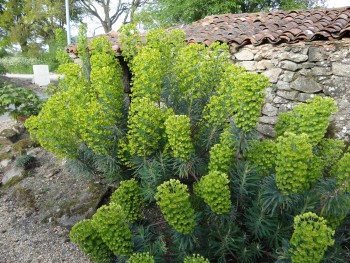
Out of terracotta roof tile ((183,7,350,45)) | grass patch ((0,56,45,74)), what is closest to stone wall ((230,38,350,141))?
terracotta roof tile ((183,7,350,45))

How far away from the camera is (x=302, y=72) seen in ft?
14.5

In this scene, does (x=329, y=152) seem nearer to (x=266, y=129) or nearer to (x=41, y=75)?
(x=266, y=129)

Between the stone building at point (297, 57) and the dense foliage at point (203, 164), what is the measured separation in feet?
4.74

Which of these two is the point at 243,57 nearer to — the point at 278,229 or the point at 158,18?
the point at 278,229

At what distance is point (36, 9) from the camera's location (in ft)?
65.6

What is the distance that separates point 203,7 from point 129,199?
939 cm

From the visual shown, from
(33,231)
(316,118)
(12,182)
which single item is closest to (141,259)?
(316,118)

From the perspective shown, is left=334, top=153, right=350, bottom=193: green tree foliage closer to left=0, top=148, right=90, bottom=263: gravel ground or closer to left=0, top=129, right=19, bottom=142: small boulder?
left=0, top=148, right=90, bottom=263: gravel ground

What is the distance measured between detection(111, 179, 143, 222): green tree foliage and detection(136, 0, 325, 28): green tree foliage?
8.83m

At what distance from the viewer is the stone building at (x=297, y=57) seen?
416cm

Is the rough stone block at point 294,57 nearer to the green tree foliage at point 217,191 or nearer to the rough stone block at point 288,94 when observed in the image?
the rough stone block at point 288,94

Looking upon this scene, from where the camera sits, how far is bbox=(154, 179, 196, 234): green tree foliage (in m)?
2.34

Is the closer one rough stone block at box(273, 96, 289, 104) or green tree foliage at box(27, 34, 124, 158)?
green tree foliage at box(27, 34, 124, 158)

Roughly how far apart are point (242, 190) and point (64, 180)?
134 inches
